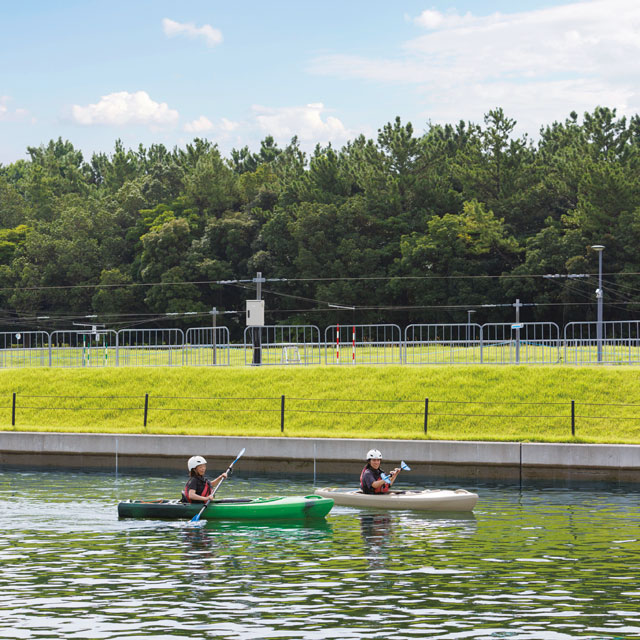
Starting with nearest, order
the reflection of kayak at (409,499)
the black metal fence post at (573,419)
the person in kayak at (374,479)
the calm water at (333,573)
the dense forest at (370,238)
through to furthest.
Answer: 1. the calm water at (333,573)
2. the reflection of kayak at (409,499)
3. the person in kayak at (374,479)
4. the black metal fence post at (573,419)
5. the dense forest at (370,238)

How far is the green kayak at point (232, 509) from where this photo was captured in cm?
1833

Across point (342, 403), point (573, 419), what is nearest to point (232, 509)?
point (573, 419)

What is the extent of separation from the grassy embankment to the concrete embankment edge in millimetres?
1782

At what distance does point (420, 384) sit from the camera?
1228 inches

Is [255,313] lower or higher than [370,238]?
lower

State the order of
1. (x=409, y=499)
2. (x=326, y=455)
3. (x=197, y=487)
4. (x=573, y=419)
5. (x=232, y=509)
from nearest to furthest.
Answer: (x=232, y=509)
(x=197, y=487)
(x=409, y=499)
(x=326, y=455)
(x=573, y=419)

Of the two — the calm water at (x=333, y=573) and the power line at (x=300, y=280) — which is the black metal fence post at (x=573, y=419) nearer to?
the calm water at (x=333, y=573)

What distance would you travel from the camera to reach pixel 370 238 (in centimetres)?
8606

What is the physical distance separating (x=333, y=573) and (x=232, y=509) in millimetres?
4927

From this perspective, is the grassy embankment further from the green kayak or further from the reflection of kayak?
the green kayak

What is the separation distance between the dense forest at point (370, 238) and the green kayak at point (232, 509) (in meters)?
50.3

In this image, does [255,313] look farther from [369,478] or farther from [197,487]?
[197,487]

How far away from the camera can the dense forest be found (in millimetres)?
76688

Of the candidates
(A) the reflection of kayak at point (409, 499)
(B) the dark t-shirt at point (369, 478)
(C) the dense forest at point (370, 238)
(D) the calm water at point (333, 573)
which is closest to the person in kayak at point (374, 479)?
(B) the dark t-shirt at point (369, 478)
